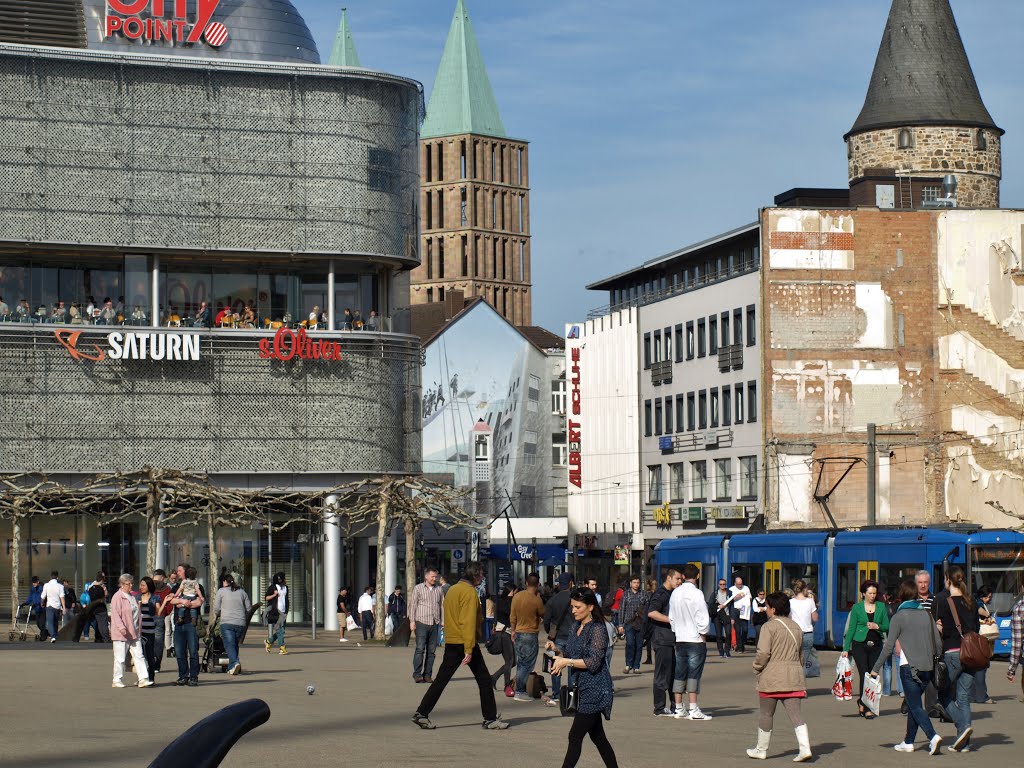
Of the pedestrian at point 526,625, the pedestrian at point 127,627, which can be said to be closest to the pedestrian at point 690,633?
the pedestrian at point 526,625

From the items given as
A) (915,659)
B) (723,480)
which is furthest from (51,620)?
(723,480)

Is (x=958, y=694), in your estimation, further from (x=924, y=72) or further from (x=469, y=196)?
(x=469, y=196)

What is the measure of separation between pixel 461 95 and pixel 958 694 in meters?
147

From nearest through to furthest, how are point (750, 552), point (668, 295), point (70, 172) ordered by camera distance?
1. point (750, 552)
2. point (70, 172)
3. point (668, 295)

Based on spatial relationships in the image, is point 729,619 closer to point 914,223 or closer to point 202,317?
point 202,317

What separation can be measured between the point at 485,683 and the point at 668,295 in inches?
2642

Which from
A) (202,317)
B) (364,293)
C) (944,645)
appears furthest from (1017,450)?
(944,645)

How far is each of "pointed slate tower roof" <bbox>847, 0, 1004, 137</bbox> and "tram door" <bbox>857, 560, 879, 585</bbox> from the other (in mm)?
55151

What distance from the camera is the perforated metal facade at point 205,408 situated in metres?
57.7

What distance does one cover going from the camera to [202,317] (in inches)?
2333

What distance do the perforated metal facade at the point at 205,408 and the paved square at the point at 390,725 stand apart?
27.4 meters

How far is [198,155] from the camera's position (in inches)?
2341

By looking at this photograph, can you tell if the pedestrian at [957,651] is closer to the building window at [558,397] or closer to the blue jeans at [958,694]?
the blue jeans at [958,694]

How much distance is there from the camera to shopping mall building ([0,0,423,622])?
57781mm
